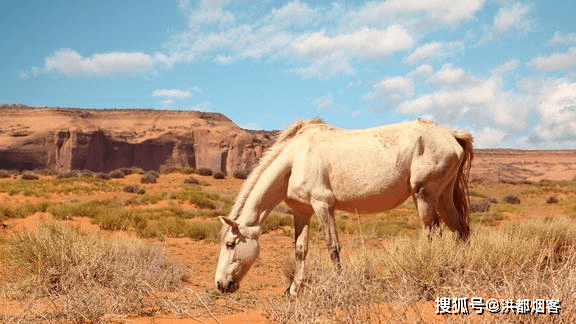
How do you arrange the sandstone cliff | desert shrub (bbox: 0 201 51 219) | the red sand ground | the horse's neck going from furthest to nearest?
1. the sandstone cliff
2. desert shrub (bbox: 0 201 51 219)
3. the horse's neck
4. the red sand ground

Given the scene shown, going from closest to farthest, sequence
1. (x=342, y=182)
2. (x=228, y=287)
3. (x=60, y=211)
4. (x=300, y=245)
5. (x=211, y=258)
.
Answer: (x=228, y=287) → (x=342, y=182) → (x=300, y=245) → (x=211, y=258) → (x=60, y=211)

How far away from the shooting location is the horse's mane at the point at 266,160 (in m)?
6.62

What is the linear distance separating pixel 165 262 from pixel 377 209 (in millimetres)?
5132

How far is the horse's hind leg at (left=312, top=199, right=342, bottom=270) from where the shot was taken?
6047 mm

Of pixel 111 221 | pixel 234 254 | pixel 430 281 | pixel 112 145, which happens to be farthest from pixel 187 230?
pixel 112 145

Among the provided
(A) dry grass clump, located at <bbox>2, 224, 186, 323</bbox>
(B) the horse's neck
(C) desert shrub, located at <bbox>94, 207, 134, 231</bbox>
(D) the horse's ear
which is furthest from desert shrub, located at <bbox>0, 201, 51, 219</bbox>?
(D) the horse's ear

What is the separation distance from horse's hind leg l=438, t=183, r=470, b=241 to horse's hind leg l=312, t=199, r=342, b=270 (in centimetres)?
173

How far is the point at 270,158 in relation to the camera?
272 inches

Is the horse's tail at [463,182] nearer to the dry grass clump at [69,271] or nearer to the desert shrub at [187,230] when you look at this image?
the dry grass clump at [69,271]

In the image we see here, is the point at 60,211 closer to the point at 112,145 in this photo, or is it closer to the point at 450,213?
the point at 450,213

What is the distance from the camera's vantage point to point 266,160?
22.6 feet

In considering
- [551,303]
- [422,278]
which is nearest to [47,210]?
[422,278]

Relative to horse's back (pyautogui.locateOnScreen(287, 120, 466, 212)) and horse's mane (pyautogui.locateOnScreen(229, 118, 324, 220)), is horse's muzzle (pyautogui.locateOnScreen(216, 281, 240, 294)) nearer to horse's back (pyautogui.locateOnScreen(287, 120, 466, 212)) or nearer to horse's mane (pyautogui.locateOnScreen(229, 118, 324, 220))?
horse's mane (pyautogui.locateOnScreen(229, 118, 324, 220))

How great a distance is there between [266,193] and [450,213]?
2651mm
